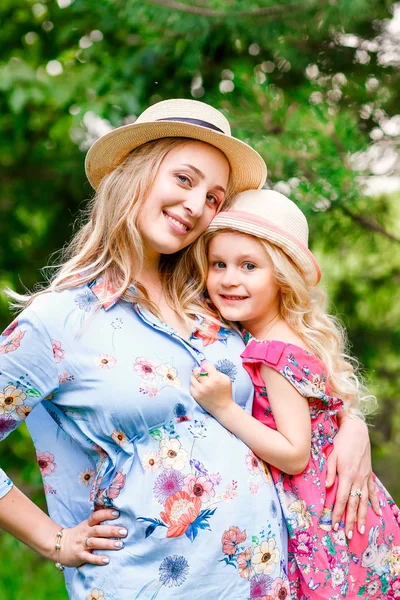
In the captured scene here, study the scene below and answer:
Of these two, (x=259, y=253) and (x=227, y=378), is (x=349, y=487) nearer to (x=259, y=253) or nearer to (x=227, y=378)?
(x=227, y=378)

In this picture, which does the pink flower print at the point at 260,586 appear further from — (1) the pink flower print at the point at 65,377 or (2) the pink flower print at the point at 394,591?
(1) the pink flower print at the point at 65,377

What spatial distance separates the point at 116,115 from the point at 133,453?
193 centimetres

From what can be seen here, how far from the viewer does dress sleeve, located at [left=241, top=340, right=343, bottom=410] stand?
6.80ft

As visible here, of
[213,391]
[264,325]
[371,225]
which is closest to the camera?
[213,391]

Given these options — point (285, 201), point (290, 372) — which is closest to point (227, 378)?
point (290, 372)

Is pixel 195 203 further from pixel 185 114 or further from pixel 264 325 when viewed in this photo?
pixel 264 325

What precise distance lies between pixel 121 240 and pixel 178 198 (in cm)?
22

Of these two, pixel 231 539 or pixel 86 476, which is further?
pixel 86 476

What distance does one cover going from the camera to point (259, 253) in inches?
87.4

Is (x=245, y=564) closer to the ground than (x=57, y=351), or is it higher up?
closer to the ground

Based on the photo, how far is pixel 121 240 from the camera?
2219mm

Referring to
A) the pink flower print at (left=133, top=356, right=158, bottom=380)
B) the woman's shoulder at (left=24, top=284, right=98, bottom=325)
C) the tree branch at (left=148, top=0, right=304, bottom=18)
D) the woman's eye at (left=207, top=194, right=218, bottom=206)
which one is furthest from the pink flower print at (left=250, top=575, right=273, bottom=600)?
A: the tree branch at (left=148, top=0, right=304, bottom=18)

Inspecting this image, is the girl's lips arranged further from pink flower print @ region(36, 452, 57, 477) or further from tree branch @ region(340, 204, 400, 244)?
tree branch @ region(340, 204, 400, 244)

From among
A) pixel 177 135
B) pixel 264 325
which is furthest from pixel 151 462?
pixel 177 135
